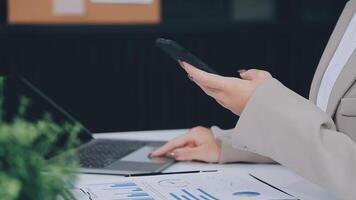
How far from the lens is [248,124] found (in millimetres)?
827

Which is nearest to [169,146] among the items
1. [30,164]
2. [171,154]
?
[171,154]

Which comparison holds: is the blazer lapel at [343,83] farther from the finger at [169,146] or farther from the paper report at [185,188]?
the finger at [169,146]

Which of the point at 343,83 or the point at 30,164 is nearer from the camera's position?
the point at 30,164

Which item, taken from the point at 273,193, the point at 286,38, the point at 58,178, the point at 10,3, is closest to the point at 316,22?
the point at 286,38

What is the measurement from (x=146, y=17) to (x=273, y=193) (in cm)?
172

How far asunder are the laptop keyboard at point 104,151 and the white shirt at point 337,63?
0.40 meters

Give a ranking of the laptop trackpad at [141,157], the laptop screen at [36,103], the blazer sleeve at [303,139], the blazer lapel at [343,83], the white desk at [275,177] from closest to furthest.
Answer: the blazer sleeve at [303,139] < the white desk at [275,177] < the blazer lapel at [343,83] < the laptop trackpad at [141,157] < the laptop screen at [36,103]

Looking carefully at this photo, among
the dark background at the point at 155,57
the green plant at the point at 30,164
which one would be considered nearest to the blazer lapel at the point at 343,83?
the green plant at the point at 30,164

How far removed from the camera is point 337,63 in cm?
115

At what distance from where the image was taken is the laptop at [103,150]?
106 cm

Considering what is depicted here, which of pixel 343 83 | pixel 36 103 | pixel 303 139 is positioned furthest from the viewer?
pixel 36 103

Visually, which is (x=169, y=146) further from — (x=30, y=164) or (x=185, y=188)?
(x=30, y=164)

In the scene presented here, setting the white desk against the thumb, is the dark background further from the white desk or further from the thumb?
the thumb

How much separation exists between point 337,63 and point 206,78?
1.33ft
